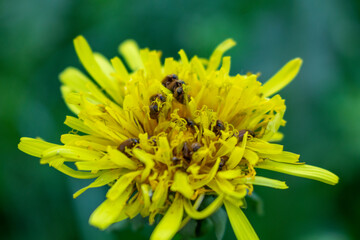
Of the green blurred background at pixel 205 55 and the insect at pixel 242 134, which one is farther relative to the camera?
the green blurred background at pixel 205 55

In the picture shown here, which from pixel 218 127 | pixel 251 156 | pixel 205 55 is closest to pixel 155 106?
pixel 218 127

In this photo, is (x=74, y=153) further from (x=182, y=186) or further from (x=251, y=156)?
(x=251, y=156)

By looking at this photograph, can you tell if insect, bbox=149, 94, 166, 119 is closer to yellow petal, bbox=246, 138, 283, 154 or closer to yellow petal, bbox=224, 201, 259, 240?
yellow petal, bbox=246, 138, 283, 154

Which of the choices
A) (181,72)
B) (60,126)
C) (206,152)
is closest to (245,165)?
(206,152)

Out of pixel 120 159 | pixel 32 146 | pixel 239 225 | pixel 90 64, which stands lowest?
pixel 239 225

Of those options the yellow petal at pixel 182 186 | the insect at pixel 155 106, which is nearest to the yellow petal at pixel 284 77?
the insect at pixel 155 106

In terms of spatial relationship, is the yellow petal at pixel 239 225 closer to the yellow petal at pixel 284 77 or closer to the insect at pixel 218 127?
the insect at pixel 218 127
